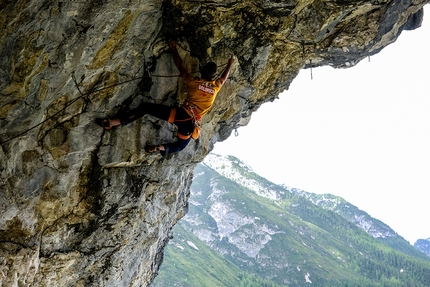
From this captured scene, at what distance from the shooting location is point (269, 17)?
9.70m

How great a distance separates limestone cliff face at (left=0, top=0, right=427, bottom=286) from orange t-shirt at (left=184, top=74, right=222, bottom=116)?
97 centimetres

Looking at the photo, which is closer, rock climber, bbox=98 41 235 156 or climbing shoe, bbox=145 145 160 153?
rock climber, bbox=98 41 235 156

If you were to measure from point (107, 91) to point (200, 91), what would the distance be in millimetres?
2216

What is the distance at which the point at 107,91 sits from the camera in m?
8.86

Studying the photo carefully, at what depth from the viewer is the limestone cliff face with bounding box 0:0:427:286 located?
280 inches

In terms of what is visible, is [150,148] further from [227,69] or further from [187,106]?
[227,69]

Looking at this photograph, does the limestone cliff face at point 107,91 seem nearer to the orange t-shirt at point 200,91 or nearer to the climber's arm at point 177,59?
the climber's arm at point 177,59

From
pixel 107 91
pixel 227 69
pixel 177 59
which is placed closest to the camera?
pixel 107 91

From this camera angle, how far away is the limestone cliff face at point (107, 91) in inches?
280

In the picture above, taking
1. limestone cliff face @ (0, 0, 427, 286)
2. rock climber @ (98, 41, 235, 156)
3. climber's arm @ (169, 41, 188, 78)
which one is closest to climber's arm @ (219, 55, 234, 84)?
rock climber @ (98, 41, 235, 156)

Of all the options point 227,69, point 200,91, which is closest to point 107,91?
point 200,91

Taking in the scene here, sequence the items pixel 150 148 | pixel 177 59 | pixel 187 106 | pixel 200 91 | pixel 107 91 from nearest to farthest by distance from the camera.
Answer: pixel 107 91 → pixel 200 91 → pixel 177 59 → pixel 187 106 → pixel 150 148

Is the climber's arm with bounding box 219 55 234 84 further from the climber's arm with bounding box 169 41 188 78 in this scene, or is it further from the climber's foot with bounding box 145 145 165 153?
the climber's foot with bounding box 145 145 165 153

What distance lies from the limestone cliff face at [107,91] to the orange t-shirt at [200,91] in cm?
97
